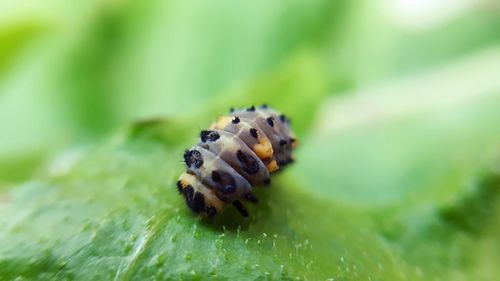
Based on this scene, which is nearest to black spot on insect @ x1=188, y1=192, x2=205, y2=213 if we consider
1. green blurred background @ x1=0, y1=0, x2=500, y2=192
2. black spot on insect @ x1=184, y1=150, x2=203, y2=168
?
black spot on insect @ x1=184, y1=150, x2=203, y2=168

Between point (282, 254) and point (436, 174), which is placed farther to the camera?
point (436, 174)

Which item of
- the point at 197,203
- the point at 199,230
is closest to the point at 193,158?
the point at 197,203

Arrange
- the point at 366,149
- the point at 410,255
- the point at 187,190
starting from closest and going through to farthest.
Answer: the point at 187,190
the point at 410,255
the point at 366,149

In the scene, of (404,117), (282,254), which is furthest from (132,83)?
(282,254)

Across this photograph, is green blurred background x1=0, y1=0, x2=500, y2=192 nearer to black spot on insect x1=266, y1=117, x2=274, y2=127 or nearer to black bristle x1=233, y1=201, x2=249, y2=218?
black spot on insect x1=266, y1=117, x2=274, y2=127

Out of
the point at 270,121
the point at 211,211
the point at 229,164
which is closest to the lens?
the point at 211,211

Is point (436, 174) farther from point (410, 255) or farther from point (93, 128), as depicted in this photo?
point (93, 128)

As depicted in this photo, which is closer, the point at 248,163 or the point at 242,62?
the point at 248,163

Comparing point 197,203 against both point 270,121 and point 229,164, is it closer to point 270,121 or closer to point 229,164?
point 229,164
